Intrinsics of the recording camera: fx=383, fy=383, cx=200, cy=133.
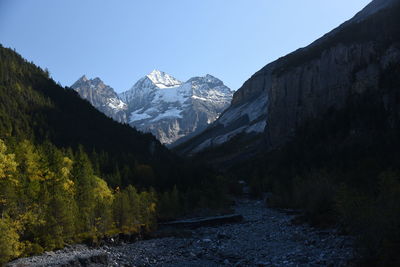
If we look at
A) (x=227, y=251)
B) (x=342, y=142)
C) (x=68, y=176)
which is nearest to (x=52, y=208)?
(x=68, y=176)

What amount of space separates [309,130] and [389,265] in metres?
105

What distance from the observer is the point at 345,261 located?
28.5 meters

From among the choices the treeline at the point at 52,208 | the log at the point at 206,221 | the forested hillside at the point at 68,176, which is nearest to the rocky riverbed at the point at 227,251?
the treeline at the point at 52,208

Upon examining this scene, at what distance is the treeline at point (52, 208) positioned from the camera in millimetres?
38094

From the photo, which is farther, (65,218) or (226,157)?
(226,157)

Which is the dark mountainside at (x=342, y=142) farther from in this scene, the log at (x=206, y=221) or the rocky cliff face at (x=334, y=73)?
the log at (x=206, y=221)

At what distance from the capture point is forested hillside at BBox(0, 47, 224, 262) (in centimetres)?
3956

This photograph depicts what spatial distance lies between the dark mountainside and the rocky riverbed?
3.10 metres

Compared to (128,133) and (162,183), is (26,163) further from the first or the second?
(128,133)

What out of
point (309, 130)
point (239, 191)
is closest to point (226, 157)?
point (309, 130)

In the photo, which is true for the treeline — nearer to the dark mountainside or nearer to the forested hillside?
the forested hillside

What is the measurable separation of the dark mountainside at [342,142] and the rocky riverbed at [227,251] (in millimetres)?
3095

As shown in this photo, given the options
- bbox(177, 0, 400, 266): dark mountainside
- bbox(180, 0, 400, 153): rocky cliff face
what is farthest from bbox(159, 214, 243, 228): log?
bbox(180, 0, 400, 153): rocky cliff face

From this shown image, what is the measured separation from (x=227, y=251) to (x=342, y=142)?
73.7 meters
